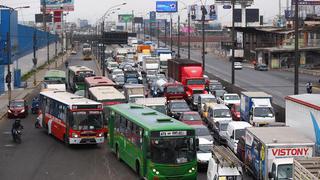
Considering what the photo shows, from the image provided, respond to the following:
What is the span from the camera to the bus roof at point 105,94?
38062 mm

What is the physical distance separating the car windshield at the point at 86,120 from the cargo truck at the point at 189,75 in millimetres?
21057

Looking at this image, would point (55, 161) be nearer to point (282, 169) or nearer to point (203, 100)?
point (282, 169)

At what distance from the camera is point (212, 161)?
21375 millimetres

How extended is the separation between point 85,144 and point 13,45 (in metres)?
51.5

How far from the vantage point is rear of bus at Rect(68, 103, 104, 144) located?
31130 mm

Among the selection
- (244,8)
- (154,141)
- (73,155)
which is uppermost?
(244,8)

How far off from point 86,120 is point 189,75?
26.1 metres

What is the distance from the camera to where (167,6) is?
598 ft

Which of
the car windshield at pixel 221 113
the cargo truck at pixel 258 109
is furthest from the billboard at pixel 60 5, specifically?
the car windshield at pixel 221 113

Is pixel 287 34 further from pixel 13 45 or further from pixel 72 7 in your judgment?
pixel 72 7

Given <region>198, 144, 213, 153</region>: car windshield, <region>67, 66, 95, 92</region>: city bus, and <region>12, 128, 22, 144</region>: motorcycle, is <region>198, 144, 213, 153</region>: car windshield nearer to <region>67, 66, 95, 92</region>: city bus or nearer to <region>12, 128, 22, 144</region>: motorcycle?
<region>12, 128, 22, 144</region>: motorcycle

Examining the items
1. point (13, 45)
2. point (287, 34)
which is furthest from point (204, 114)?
point (287, 34)

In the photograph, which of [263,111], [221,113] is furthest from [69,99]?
[263,111]

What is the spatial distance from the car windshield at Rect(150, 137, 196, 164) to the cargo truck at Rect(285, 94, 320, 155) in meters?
4.64
